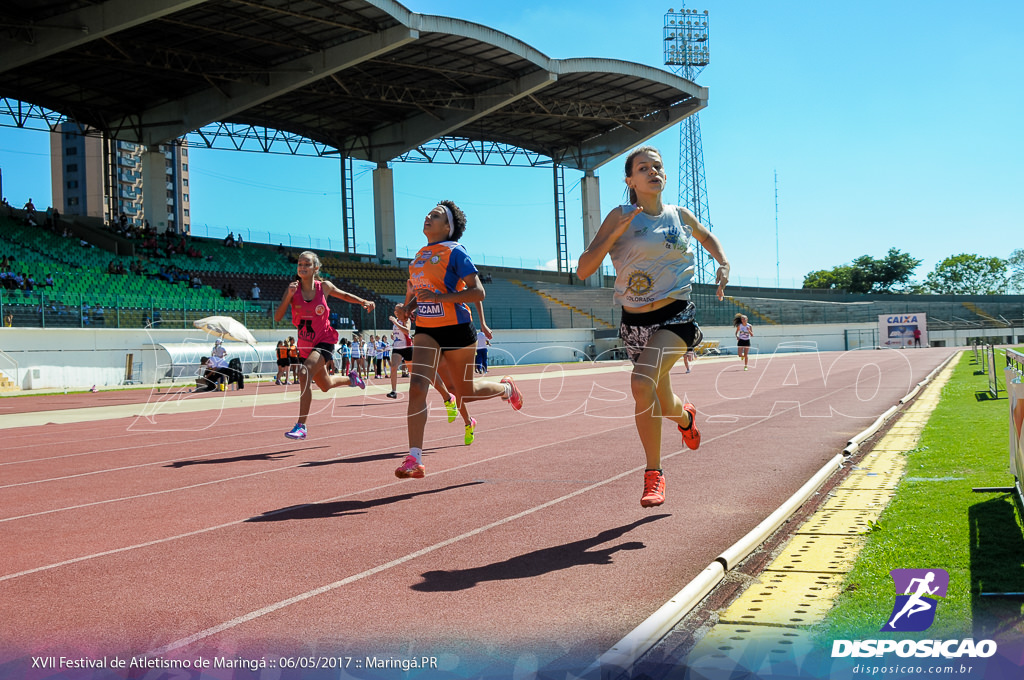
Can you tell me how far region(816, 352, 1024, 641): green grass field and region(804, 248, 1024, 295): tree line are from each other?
4222 inches

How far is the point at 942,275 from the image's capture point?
4301 inches

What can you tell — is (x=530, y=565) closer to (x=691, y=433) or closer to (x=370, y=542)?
(x=370, y=542)

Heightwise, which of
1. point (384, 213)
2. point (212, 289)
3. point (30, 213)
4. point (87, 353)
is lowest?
point (87, 353)

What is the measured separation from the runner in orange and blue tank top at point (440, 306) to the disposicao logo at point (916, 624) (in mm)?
3806

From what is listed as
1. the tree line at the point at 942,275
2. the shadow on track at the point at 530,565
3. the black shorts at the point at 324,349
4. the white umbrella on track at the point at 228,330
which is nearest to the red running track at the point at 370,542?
the shadow on track at the point at 530,565

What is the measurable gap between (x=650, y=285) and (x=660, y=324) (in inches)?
10.1

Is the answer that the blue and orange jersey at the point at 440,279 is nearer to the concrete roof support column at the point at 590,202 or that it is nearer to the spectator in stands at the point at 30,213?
the spectator in stands at the point at 30,213

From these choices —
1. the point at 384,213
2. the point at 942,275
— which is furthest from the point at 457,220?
the point at 942,275

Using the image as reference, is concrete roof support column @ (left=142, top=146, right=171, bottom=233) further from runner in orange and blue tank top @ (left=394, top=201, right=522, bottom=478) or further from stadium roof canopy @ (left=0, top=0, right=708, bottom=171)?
runner in orange and blue tank top @ (left=394, top=201, right=522, bottom=478)

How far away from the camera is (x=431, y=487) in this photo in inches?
260

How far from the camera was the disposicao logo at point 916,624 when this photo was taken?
282 centimetres

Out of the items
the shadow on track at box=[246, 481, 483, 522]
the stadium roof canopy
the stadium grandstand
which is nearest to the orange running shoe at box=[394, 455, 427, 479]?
the shadow on track at box=[246, 481, 483, 522]

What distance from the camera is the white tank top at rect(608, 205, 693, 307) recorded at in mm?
5293

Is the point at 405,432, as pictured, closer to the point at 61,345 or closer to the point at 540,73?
the point at 61,345
